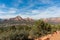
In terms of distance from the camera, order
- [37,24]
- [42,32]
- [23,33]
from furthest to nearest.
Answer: [37,24] < [42,32] < [23,33]

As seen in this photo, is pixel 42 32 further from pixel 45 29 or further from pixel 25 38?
pixel 25 38

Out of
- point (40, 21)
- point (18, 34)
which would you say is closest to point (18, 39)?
point (18, 34)

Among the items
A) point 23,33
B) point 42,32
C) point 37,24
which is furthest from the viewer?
point 37,24

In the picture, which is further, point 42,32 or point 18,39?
point 42,32

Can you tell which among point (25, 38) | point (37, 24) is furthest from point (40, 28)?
point (25, 38)

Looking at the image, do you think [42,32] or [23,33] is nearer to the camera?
[23,33]

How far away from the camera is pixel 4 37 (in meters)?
Result: 24.8

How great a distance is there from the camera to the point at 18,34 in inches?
1011

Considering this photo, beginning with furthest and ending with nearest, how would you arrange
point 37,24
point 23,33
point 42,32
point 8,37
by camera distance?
point 37,24 < point 42,32 < point 23,33 < point 8,37

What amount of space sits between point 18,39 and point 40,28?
57.8 feet

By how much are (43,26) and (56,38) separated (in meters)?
18.4

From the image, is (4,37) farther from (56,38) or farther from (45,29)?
(45,29)

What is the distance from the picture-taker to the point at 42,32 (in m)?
40.1

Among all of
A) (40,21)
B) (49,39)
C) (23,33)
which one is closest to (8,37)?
(23,33)
